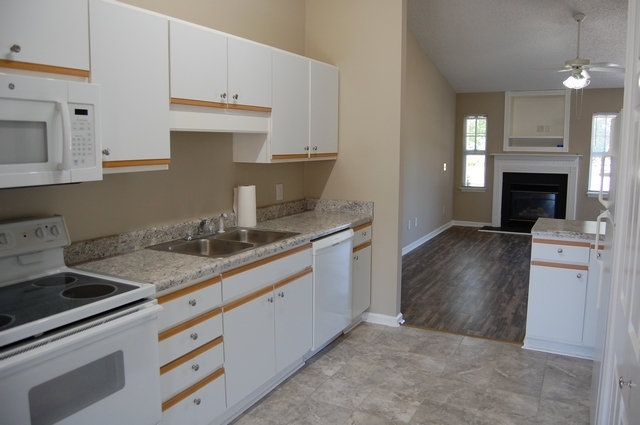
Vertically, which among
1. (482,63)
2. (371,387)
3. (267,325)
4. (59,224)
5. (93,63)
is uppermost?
(482,63)

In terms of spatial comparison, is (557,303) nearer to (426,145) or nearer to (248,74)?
(248,74)

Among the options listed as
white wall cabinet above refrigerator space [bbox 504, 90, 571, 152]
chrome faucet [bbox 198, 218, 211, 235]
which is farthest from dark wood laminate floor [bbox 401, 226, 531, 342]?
chrome faucet [bbox 198, 218, 211, 235]

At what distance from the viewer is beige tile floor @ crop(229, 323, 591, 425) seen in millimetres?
2789

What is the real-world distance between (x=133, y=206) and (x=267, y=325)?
3.17 feet

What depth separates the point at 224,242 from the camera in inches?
121

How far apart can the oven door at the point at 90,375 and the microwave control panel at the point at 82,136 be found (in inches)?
23.4

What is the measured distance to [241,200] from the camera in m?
3.44

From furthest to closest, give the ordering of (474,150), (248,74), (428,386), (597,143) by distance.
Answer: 1. (474,150)
2. (597,143)
3. (428,386)
4. (248,74)

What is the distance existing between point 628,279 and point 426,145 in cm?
642

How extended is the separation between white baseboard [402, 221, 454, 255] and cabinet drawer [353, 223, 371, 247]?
299cm

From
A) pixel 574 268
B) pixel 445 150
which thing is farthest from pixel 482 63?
pixel 574 268

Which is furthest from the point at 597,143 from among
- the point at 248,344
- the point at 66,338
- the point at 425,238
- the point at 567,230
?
→ the point at 66,338

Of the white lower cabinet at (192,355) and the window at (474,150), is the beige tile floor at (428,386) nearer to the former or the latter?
the white lower cabinet at (192,355)

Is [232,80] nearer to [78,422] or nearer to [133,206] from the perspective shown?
[133,206]
